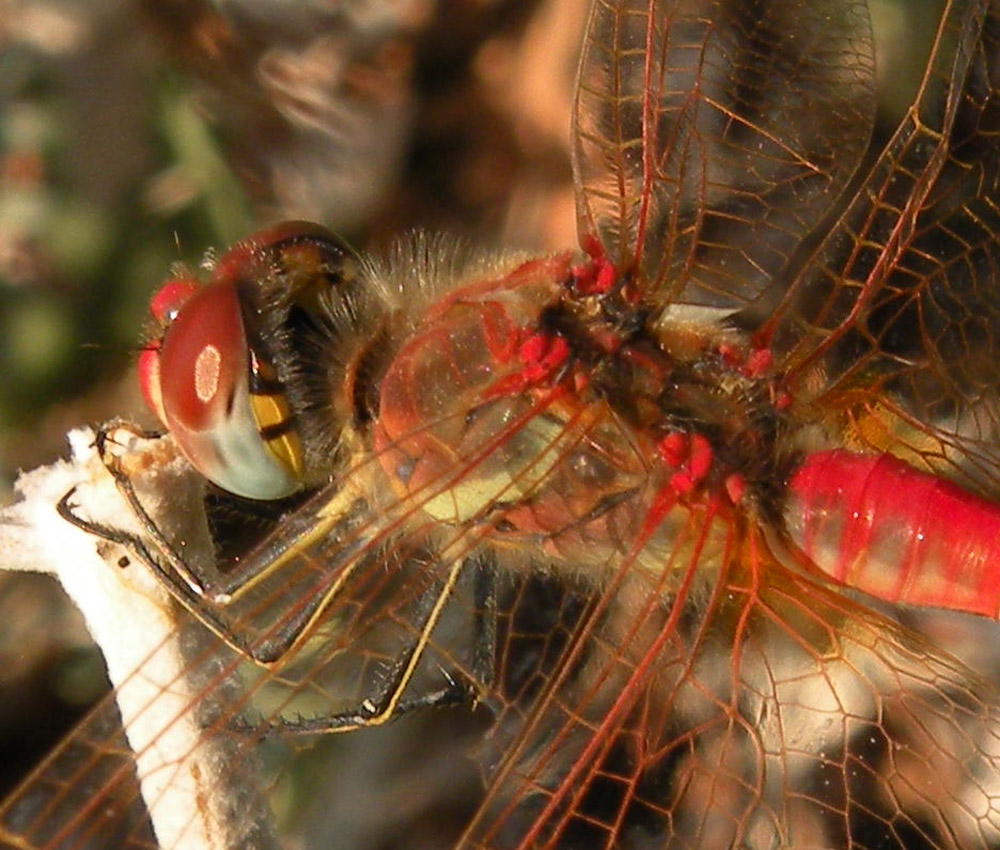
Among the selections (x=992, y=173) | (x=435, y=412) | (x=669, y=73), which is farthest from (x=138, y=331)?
(x=992, y=173)

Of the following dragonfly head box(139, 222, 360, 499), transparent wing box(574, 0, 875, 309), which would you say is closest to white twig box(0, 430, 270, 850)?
dragonfly head box(139, 222, 360, 499)

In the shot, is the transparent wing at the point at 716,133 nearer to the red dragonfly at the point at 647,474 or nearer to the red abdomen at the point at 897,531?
the red dragonfly at the point at 647,474

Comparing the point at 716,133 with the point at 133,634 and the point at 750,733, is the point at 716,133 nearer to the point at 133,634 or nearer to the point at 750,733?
the point at 750,733

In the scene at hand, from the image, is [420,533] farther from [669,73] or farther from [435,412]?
[669,73]

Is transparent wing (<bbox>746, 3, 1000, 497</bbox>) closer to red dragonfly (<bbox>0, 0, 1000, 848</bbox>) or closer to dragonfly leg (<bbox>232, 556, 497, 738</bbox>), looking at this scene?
red dragonfly (<bbox>0, 0, 1000, 848</bbox>)

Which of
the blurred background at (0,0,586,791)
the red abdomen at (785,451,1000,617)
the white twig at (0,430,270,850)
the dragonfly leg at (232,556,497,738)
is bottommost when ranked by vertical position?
the dragonfly leg at (232,556,497,738)

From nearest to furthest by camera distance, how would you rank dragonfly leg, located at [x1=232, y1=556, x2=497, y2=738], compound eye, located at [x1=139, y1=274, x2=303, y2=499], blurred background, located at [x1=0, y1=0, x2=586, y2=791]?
compound eye, located at [x1=139, y1=274, x2=303, y2=499] < dragonfly leg, located at [x1=232, y1=556, x2=497, y2=738] < blurred background, located at [x1=0, y1=0, x2=586, y2=791]

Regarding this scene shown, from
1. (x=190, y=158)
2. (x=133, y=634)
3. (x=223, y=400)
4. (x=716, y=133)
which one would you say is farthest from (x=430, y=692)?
(x=190, y=158)

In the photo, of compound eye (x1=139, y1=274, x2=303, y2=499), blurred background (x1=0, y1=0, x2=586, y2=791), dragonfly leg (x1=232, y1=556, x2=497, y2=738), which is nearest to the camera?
compound eye (x1=139, y1=274, x2=303, y2=499)
